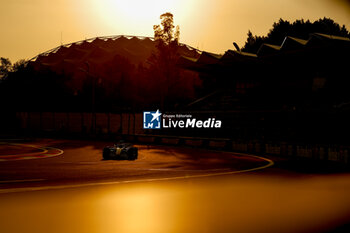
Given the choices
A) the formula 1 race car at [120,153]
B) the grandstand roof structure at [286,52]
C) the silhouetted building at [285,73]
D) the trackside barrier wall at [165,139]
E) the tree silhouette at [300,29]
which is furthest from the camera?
the tree silhouette at [300,29]

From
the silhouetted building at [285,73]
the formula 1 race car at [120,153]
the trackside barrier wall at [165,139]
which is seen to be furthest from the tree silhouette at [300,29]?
the formula 1 race car at [120,153]

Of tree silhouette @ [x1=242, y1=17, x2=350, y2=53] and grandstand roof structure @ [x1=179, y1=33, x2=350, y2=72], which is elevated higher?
tree silhouette @ [x1=242, y1=17, x2=350, y2=53]

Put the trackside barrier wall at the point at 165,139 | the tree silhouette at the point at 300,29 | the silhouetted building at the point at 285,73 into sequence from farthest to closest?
the tree silhouette at the point at 300,29 → the silhouetted building at the point at 285,73 → the trackside barrier wall at the point at 165,139

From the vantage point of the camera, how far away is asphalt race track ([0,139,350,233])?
7.22 metres

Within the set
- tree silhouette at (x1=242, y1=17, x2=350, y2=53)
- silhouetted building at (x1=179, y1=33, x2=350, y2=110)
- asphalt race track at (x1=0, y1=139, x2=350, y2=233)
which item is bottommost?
asphalt race track at (x1=0, y1=139, x2=350, y2=233)

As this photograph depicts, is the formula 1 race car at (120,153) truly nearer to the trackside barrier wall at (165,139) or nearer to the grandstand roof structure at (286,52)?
the trackside barrier wall at (165,139)

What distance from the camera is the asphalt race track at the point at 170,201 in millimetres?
7219

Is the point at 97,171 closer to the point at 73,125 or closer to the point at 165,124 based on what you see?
the point at 165,124

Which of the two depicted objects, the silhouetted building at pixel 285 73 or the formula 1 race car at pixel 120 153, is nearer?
the formula 1 race car at pixel 120 153

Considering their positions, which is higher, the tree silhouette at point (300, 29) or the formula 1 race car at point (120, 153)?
the tree silhouette at point (300, 29)

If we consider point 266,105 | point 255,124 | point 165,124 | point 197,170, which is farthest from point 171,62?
point 197,170

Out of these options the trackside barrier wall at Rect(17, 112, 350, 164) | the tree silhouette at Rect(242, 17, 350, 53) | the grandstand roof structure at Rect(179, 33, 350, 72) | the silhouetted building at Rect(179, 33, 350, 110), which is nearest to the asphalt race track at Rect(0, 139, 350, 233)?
the trackside barrier wall at Rect(17, 112, 350, 164)

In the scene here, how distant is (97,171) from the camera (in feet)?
51.3

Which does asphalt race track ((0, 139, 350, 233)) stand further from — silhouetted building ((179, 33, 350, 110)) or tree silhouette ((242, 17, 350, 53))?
tree silhouette ((242, 17, 350, 53))
